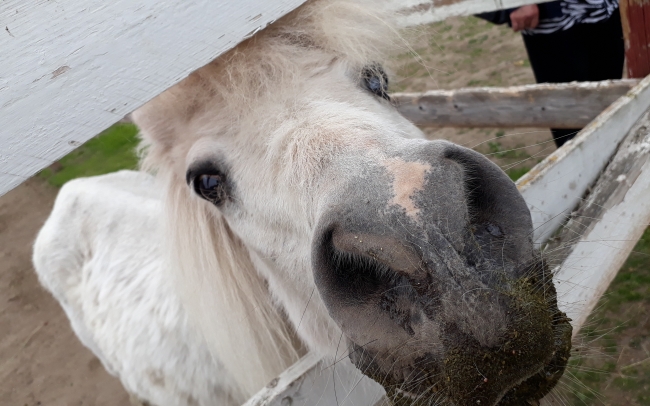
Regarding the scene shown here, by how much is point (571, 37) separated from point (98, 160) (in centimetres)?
703

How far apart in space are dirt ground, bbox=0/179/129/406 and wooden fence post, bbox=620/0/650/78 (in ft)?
13.3

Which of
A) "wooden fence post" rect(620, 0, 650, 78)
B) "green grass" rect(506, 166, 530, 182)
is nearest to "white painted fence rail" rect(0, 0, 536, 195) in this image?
"wooden fence post" rect(620, 0, 650, 78)

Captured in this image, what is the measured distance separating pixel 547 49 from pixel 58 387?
465cm

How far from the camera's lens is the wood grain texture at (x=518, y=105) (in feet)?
6.86

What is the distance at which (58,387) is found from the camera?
4.18m

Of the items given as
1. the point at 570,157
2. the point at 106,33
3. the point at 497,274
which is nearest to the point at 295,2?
the point at 106,33

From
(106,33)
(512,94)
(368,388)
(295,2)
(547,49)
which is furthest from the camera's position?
(547,49)

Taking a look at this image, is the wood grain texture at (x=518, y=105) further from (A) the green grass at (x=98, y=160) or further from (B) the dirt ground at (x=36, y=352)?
(A) the green grass at (x=98, y=160)

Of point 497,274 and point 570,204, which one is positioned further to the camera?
point 570,204

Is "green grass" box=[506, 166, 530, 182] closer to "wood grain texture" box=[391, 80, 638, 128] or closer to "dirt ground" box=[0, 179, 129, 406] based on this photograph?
"wood grain texture" box=[391, 80, 638, 128]

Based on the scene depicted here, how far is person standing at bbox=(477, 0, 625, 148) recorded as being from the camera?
8.62 feet

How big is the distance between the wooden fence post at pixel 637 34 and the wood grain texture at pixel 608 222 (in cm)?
57

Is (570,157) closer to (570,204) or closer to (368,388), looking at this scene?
(570,204)

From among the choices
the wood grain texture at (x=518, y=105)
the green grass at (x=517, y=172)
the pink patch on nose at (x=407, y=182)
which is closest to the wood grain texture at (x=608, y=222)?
the wood grain texture at (x=518, y=105)
